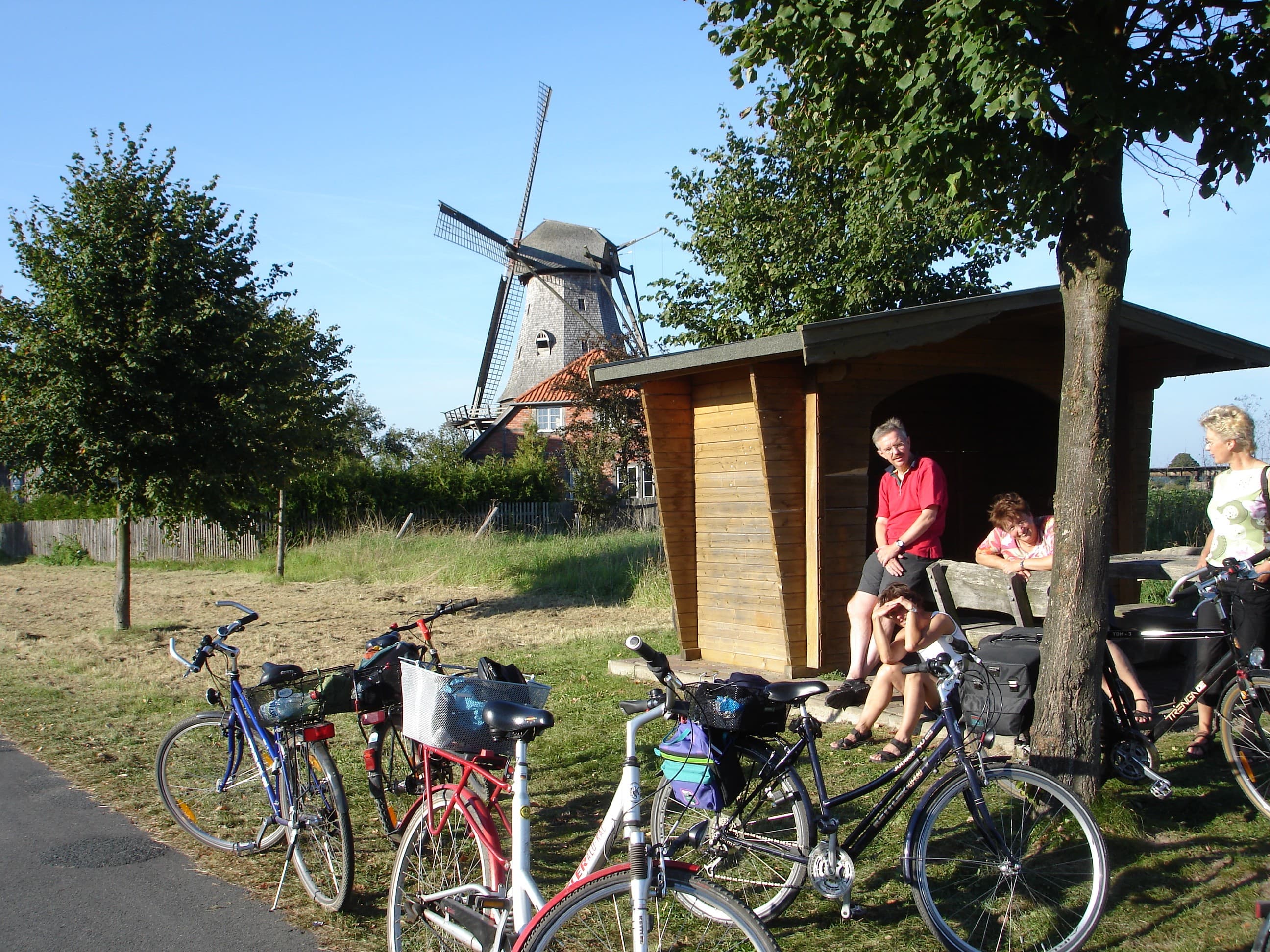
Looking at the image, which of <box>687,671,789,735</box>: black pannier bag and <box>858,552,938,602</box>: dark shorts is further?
<box>858,552,938,602</box>: dark shorts

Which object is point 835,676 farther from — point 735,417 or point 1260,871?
point 1260,871

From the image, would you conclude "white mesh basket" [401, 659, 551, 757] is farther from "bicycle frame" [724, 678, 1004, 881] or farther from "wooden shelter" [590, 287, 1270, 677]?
"wooden shelter" [590, 287, 1270, 677]

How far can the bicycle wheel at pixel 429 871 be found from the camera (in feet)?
11.3

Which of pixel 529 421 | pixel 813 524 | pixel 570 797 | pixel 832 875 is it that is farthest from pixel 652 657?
pixel 529 421

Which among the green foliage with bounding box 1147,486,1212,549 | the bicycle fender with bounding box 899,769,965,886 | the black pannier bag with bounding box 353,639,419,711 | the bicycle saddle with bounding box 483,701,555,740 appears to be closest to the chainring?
the bicycle fender with bounding box 899,769,965,886

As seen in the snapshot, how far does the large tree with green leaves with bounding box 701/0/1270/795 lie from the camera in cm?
424

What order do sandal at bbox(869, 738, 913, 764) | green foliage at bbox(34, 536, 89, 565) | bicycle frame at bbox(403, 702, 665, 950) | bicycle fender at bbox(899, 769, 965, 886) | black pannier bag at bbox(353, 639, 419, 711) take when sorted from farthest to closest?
1. green foliage at bbox(34, 536, 89, 565)
2. sandal at bbox(869, 738, 913, 764)
3. black pannier bag at bbox(353, 639, 419, 711)
4. bicycle fender at bbox(899, 769, 965, 886)
5. bicycle frame at bbox(403, 702, 665, 950)

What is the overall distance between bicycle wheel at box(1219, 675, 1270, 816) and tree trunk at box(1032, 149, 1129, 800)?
773mm

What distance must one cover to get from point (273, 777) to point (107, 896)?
826 mm

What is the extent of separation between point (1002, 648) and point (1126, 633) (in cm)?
63

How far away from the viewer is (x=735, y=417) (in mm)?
8242

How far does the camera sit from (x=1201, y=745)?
17.4 feet

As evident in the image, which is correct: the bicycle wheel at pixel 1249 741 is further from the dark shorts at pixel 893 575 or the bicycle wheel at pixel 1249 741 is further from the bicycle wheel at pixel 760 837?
the bicycle wheel at pixel 760 837

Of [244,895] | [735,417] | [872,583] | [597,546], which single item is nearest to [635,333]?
[597,546]
